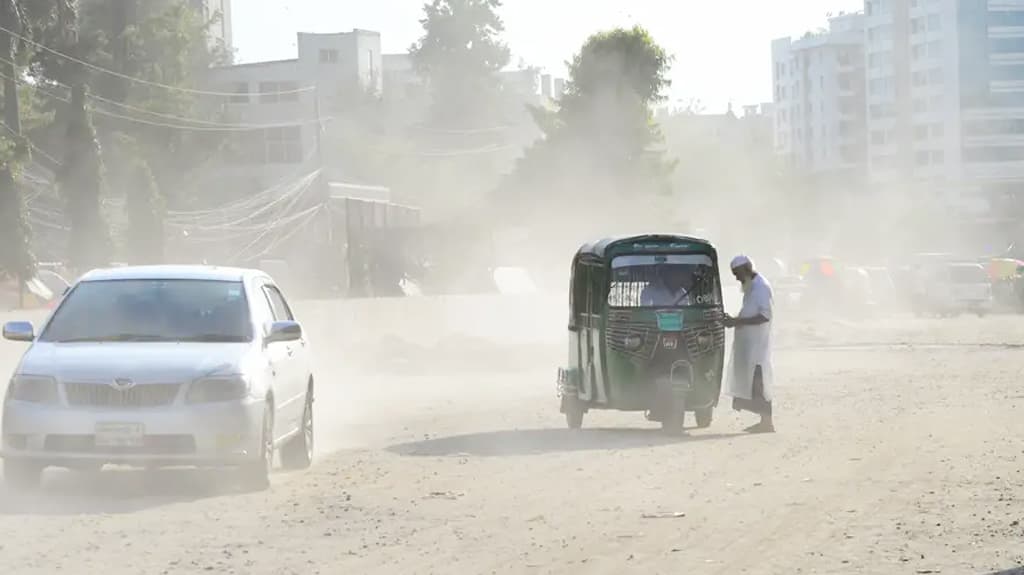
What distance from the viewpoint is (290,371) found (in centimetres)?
1548

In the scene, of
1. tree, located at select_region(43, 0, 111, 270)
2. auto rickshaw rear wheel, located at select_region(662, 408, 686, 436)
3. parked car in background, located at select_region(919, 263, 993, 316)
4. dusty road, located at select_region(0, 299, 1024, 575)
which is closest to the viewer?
dusty road, located at select_region(0, 299, 1024, 575)

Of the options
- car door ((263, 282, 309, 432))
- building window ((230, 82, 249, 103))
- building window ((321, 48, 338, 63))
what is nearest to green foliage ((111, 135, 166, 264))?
car door ((263, 282, 309, 432))

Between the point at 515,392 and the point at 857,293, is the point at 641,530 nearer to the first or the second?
the point at 515,392

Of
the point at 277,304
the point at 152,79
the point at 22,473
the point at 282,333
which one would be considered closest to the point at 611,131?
the point at 152,79

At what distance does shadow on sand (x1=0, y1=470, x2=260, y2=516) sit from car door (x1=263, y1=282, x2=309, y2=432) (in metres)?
0.74

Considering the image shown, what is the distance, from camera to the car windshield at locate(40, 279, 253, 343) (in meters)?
14.5

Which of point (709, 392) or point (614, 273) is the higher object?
point (614, 273)

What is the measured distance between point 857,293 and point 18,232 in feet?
83.1

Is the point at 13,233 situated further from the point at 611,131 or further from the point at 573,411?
the point at 573,411

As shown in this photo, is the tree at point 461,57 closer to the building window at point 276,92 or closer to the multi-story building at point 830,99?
the building window at point 276,92

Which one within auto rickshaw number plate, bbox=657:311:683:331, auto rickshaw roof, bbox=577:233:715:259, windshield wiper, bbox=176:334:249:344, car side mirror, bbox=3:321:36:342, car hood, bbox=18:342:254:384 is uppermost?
auto rickshaw roof, bbox=577:233:715:259

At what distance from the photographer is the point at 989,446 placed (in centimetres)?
1714

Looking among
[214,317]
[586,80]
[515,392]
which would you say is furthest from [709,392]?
[586,80]

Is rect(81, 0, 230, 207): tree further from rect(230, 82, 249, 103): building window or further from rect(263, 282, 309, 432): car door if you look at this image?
rect(263, 282, 309, 432): car door
